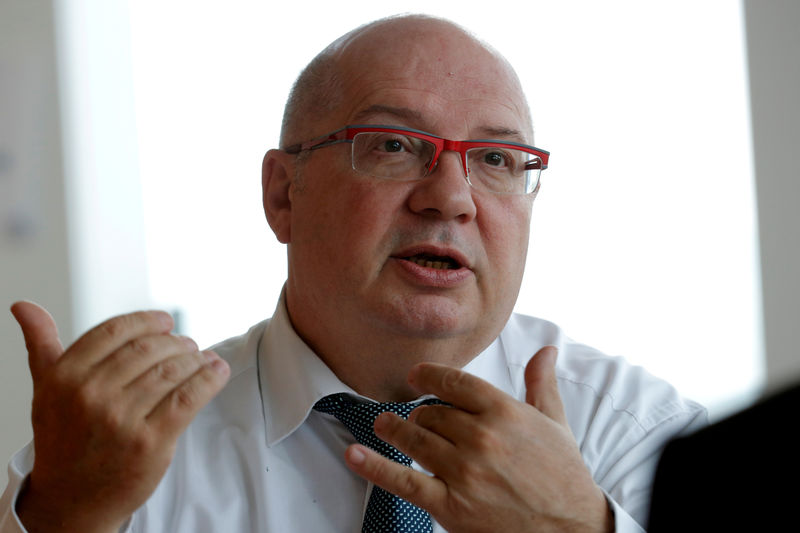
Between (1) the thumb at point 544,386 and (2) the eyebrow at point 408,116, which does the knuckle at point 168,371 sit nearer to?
(1) the thumb at point 544,386

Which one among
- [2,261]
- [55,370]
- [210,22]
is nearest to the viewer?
[55,370]

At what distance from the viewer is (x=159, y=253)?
3295 mm

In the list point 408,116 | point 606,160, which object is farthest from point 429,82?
point 606,160

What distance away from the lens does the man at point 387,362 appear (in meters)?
0.96

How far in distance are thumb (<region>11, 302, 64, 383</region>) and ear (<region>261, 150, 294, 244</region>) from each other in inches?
21.7

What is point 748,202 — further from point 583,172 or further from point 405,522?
point 405,522

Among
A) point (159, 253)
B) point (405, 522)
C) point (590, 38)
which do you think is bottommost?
point (405, 522)

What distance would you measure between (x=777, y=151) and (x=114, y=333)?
2.78 meters

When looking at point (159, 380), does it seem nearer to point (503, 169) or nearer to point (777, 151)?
point (503, 169)

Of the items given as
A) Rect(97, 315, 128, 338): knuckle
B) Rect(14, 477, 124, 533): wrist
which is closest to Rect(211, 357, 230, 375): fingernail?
Rect(97, 315, 128, 338): knuckle

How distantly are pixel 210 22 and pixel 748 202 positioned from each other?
2.30 m

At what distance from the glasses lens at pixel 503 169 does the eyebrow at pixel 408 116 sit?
0.09ft

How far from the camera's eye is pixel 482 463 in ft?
3.11

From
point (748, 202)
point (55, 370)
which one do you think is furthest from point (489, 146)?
point (748, 202)
